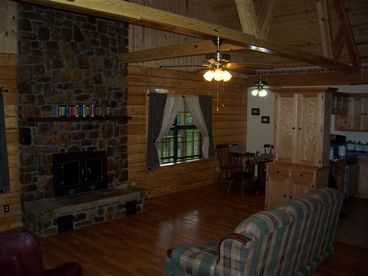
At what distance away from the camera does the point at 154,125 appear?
7242 mm

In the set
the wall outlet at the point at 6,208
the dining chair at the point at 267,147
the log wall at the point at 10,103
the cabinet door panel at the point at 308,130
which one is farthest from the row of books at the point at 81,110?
the dining chair at the point at 267,147

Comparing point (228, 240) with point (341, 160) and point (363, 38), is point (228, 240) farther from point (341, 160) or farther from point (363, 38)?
point (363, 38)

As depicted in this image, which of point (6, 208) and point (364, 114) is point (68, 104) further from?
point (364, 114)

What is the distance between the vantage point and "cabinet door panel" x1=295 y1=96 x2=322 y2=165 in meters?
5.84

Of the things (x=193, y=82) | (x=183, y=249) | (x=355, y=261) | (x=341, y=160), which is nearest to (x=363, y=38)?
(x=341, y=160)

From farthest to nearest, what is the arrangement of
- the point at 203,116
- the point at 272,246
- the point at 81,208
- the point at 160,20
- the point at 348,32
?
the point at 203,116 < the point at 348,32 < the point at 81,208 < the point at 160,20 < the point at 272,246

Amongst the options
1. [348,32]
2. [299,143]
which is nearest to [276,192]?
[299,143]

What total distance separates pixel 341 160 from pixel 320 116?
1.56 m

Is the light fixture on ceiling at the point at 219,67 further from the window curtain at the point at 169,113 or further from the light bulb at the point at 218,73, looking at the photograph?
the window curtain at the point at 169,113

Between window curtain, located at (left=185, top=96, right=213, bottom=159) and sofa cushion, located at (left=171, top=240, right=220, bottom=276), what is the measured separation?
4.90 meters

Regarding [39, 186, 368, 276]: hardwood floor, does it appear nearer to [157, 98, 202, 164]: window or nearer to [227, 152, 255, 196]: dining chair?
[227, 152, 255, 196]: dining chair

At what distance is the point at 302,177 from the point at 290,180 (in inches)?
8.5

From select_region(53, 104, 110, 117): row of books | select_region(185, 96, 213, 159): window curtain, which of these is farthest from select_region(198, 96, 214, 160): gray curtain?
select_region(53, 104, 110, 117): row of books

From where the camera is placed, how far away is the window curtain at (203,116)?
811 cm
